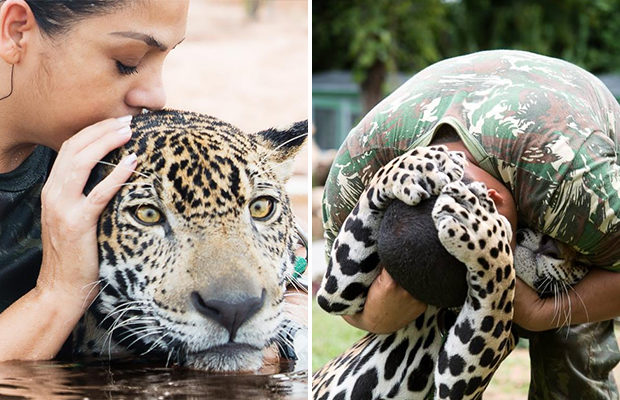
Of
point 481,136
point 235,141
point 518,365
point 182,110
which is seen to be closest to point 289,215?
point 235,141

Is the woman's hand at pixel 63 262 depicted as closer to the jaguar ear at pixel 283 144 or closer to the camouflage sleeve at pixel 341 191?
the jaguar ear at pixel 283 144

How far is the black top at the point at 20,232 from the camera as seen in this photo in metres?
3.29

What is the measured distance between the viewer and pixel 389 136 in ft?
11.5

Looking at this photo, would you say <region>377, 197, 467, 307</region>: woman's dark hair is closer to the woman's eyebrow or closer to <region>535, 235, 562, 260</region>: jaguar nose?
<region>535, 235, 562, 260</region>: jaguar nose

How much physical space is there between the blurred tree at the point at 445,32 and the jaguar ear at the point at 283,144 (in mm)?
12236

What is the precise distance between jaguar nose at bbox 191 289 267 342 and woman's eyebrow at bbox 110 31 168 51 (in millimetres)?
916

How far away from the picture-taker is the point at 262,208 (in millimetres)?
3414

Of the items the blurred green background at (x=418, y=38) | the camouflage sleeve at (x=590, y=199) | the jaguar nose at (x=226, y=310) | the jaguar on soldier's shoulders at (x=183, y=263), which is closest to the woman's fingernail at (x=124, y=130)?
the jaguar on soldier's shoulders at (x=183, y=263)

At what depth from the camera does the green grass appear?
18.9 feet

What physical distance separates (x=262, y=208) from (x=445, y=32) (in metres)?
15.4

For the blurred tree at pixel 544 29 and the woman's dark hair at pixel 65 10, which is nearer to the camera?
the woman's dark hair at pixel 65 10

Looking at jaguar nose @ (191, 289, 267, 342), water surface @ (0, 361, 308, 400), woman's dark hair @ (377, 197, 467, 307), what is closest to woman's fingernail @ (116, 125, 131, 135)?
jaguar nose @ (191, 289, 267, 342)

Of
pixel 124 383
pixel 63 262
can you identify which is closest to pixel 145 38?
pixel 63 262

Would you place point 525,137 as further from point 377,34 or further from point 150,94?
point 377,34
